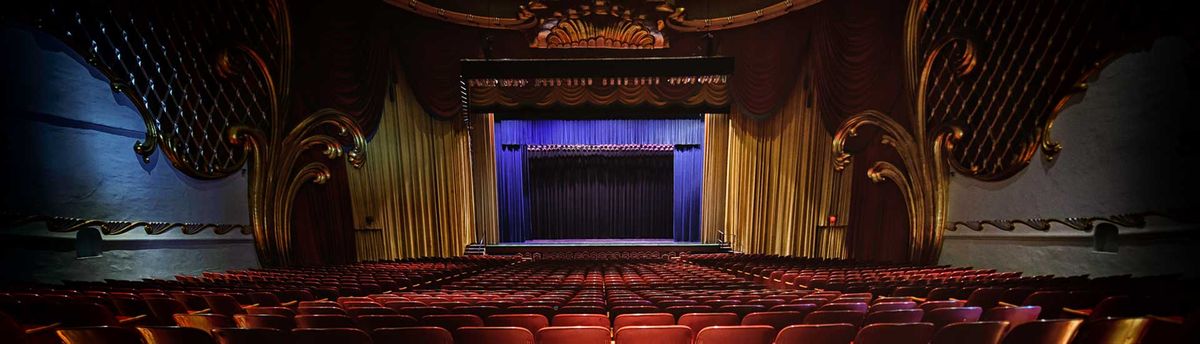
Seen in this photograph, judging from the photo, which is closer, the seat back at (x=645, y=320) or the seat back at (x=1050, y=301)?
the seat back at (x=645, y=320)

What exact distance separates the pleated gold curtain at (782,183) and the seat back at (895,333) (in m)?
11.2

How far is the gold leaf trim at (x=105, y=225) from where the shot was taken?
6339 millimetres

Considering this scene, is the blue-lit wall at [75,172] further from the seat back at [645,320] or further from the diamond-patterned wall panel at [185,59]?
the seat back at [645,320]

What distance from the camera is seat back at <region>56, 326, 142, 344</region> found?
229 centimetres

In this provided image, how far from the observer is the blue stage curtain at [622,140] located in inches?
779

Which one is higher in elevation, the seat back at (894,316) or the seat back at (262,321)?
the seat back at (894,316)

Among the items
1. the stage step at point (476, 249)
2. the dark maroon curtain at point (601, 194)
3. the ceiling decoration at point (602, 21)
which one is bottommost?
the stage step at point (476, 249)

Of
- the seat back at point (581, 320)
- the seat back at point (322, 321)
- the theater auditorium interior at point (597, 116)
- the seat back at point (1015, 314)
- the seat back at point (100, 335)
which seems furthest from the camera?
the theater auditorium interior at point (597, 116)

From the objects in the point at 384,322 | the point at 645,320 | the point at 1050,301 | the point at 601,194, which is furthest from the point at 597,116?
the point at 384,322

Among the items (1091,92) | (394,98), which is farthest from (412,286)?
(1091,92)

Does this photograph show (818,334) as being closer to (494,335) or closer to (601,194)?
(494,335)

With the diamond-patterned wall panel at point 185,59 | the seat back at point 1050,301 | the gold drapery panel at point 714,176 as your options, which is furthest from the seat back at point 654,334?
the gold drapery panel at point 714,176

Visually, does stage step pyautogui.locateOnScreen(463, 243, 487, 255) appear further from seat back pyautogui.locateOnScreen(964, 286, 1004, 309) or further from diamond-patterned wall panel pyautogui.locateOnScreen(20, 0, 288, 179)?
seat back pyautogui.locateOnScreen(964, 286, 1004, 309)

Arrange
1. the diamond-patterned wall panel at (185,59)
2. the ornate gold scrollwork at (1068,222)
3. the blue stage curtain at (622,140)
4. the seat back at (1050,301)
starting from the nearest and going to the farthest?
the seat back at (1050,301)
the ornate gold scrollwork at (1068,222)
the diamond-patterned wall panel at (185,59)
the blue stage curtain at (622,140)
